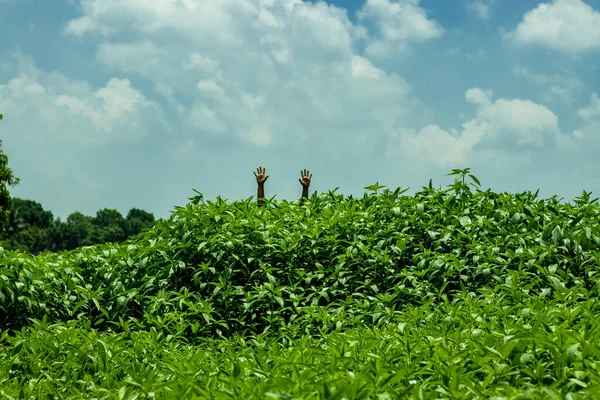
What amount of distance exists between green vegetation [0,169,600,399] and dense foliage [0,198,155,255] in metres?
60.4

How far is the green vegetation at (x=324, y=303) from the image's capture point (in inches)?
122

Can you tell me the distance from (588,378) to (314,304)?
9.46 ft

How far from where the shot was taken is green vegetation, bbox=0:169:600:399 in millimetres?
3100

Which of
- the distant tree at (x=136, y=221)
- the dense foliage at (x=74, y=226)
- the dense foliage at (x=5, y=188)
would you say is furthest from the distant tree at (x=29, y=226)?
the dense foliage at (x=5, y=188)

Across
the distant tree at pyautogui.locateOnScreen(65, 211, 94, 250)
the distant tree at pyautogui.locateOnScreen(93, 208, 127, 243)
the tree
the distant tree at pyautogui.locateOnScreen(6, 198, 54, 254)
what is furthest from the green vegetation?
the distant tree at pyautogui.locateOnScreen(93, 208, 127, 243)

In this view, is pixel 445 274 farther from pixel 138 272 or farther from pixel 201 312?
pixel 138 272

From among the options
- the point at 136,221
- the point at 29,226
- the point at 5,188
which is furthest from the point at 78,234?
the point at 5,188

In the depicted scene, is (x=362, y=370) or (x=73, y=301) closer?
(x=362, y=370)

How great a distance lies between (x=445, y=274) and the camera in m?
5.68

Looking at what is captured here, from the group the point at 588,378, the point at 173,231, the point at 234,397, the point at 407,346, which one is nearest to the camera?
the point at 234,397

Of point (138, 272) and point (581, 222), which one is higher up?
point (581, 222)

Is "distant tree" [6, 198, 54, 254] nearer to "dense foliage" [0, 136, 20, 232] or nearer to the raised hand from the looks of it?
"dense foliage" [0, 136, 20, 232]

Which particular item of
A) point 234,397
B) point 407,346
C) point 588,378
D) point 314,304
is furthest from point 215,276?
point 588,378

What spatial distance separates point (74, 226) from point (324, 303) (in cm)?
7131
